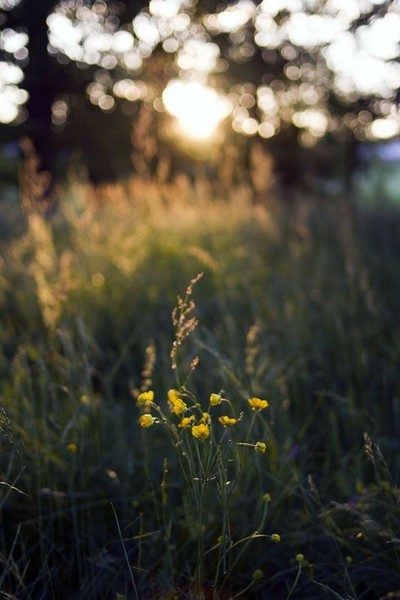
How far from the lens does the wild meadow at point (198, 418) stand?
1.56m

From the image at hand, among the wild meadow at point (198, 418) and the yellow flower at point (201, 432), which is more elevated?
the yellow flower at point (201, 432)

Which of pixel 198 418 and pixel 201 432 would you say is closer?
pixel 201 432

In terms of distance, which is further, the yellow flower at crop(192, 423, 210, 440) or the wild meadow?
the wild meadow

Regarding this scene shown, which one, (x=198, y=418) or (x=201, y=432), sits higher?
(x=201, y=432)

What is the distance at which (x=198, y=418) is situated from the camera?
7.54 feet

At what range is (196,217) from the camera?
505cm

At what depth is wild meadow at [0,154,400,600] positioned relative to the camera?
1561 millimetres

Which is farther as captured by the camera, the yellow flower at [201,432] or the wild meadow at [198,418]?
the wild meadow at [198,418]

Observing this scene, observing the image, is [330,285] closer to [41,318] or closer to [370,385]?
[370,385]

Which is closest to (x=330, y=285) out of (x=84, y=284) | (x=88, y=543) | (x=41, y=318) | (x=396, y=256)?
(x=396, y=256)

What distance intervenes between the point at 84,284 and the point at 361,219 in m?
3.23

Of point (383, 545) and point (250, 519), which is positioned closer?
point (383, 545)

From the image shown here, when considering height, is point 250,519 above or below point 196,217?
below

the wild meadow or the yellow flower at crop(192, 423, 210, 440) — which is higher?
the yellow flower at crop(192, 423, 210, 440)
